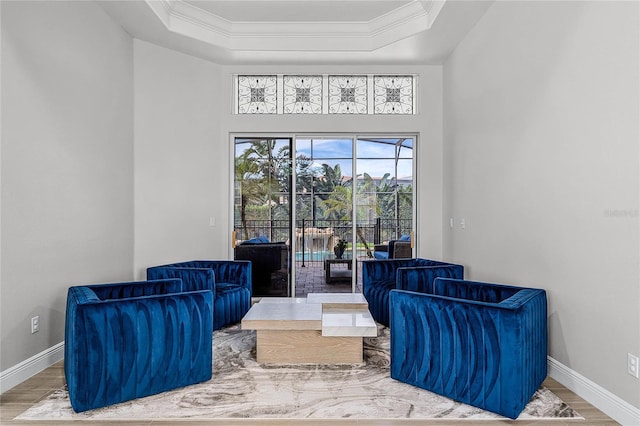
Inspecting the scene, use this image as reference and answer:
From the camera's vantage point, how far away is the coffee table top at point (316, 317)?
2852 mm

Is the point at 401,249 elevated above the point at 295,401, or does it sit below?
above

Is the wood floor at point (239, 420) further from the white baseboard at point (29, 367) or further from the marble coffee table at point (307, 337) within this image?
the marble coffee table at point (307, 337)

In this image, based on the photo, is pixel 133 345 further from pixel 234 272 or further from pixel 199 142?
pixel 199 142

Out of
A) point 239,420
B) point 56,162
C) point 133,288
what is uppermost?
point 56,162

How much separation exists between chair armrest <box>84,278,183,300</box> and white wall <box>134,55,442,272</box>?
1.57 meters

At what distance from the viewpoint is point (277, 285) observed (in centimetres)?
507

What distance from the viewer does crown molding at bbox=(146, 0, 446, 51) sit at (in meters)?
4.02

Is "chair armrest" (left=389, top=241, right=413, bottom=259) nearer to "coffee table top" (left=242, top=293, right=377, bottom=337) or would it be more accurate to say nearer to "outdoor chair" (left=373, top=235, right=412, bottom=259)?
"outdoor chair" (left=373, top=235, right=412, bottom=259)

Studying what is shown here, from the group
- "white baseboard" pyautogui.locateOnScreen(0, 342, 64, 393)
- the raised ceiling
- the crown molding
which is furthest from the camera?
the crown molding

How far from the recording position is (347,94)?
503cm

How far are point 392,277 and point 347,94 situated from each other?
2494 millimetres

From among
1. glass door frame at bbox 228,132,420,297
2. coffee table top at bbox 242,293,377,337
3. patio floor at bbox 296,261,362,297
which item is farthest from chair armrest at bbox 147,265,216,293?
patio floor at bbox 296,261,362,297

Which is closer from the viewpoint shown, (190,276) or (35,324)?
(35,324)

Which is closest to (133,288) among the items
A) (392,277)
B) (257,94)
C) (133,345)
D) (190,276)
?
(133,345)
